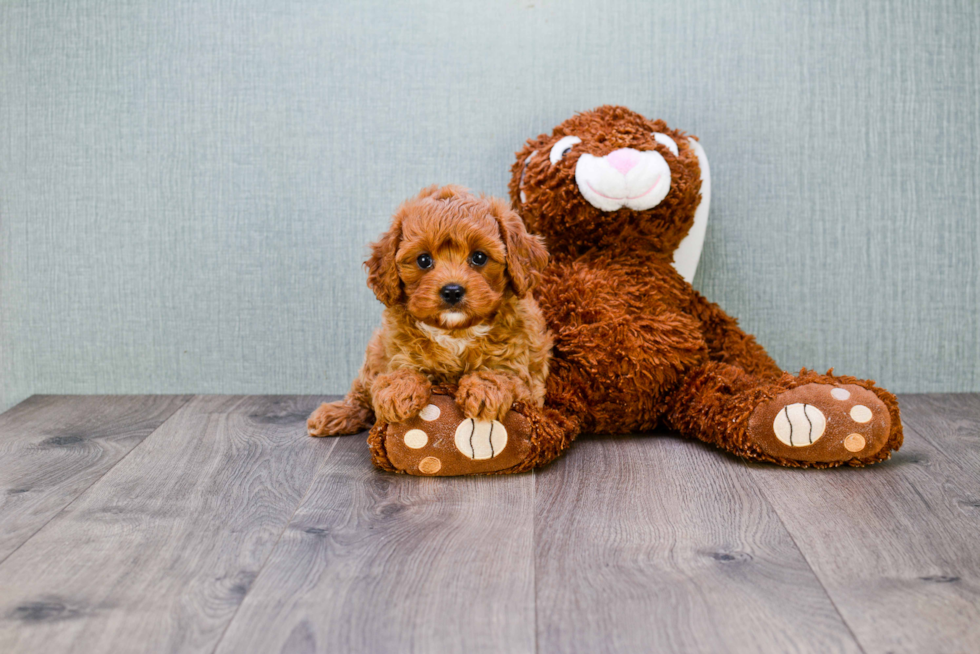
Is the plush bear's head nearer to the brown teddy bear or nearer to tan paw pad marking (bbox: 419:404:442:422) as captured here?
the brown teddy bear

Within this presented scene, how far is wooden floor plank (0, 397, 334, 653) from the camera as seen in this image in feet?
2.97

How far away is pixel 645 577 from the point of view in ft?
3.33

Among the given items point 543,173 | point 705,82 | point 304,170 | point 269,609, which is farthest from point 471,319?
point 705,82

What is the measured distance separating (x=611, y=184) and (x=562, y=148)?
0.16 m

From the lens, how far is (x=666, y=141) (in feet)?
5.44

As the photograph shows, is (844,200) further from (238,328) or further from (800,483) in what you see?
(238,328)

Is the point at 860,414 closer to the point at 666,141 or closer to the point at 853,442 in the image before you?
the point at 853,442

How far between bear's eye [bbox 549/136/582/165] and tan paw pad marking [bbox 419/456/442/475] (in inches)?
26.5

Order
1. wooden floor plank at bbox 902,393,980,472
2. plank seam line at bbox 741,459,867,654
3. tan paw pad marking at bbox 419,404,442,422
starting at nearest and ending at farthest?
plank seam line at bbox 741,459,867,654 → tan paw pad marking at bbox 419,404,442,422 → wooden floor plank at bbox 902,393,980,472

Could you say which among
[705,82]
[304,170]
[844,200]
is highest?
[705,82]

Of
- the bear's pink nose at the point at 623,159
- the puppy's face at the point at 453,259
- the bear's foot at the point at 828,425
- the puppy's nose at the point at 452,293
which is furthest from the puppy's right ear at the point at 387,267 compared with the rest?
the bear's foot at the point at 828,425

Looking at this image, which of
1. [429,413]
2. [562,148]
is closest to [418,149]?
[562,148]

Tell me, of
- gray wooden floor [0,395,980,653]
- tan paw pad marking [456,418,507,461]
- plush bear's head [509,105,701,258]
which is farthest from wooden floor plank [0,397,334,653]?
plush bear's head [509,105,701,258]

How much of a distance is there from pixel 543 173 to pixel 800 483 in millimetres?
785
